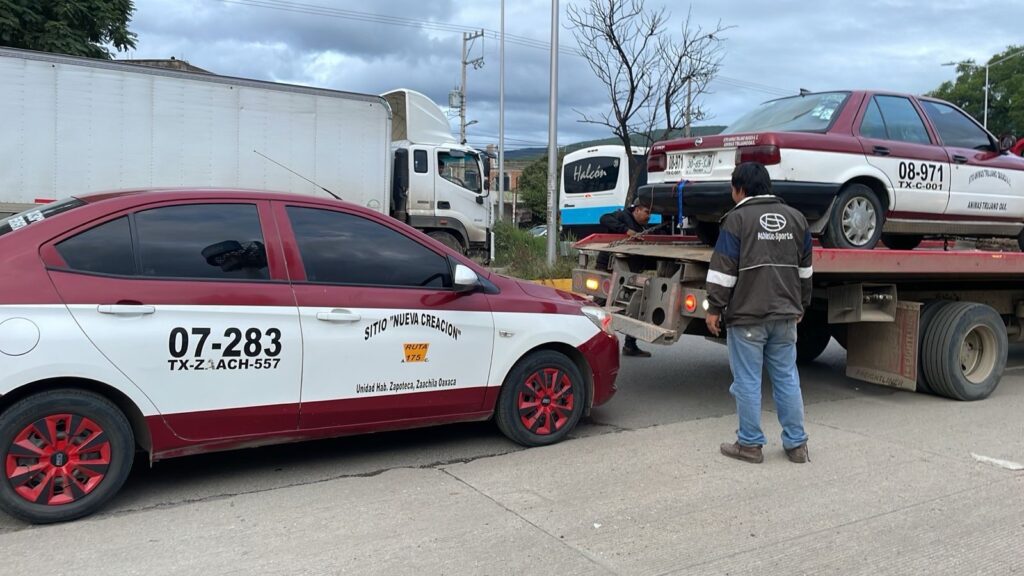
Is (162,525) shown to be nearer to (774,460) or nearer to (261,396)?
(261,396)

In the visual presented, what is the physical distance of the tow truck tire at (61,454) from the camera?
3.60 metres

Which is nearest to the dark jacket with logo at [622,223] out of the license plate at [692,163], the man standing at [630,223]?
the man standing at [630,223]

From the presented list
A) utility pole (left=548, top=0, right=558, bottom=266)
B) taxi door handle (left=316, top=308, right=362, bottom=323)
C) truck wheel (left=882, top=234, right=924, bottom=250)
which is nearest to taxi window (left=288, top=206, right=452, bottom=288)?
taxi door handle (left=316, top=308, right=362, bottom=323)

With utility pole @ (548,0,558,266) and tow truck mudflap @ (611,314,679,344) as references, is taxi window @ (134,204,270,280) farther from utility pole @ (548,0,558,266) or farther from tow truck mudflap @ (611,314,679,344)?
utility pole @ (548,0,558,266)

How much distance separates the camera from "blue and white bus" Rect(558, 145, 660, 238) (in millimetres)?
20188

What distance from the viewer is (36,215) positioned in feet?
13.2

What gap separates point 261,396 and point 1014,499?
4.31 m

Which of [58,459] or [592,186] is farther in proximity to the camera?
[592,186]

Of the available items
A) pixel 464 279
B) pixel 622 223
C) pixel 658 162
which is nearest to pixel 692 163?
pixel 658 162

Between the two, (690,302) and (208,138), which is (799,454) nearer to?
(690,302)

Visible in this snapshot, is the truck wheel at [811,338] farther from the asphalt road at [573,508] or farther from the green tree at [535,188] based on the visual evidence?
the green tree at [535,188]

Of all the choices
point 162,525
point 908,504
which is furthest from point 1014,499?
point 162,525

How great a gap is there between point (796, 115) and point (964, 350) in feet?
8.81

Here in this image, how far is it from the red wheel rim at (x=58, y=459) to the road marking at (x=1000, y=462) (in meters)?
5.34
